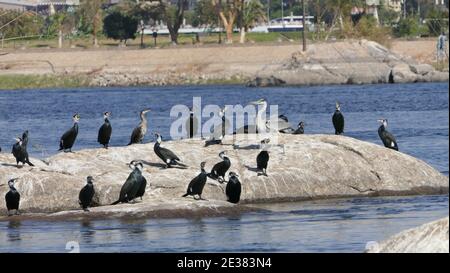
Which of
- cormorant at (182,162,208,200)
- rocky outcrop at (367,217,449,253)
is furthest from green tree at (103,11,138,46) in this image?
rocky outcrop at (367,217,449,253)

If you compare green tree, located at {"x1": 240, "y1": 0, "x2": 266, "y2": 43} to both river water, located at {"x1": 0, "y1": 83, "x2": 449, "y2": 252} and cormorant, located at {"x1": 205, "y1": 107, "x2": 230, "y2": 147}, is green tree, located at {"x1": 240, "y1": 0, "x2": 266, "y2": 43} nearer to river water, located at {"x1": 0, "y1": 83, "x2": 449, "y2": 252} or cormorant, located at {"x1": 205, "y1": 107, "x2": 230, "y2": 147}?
river water, located at {"x1": 0, "y1": 83, "x2": 449, "y2": 252}

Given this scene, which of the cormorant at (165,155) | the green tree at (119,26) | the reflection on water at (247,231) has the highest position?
the cormorant at (165,155)

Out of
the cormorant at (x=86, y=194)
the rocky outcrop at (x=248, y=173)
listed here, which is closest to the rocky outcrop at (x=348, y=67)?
the rocky outcrop at (x=248, y=173)

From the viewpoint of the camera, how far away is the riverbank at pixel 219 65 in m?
101

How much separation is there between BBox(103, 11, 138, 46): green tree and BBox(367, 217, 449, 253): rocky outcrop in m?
116

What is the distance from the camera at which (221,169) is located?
2545 centimetres

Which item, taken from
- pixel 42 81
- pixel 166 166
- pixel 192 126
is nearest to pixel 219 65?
pixel 42 81

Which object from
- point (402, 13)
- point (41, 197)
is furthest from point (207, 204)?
point (402, 13)

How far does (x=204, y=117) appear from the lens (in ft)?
170

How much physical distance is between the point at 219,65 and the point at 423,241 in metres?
103

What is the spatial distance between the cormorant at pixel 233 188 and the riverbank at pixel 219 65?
7572 centimetres

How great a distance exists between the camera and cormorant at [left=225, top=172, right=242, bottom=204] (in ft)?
81.1

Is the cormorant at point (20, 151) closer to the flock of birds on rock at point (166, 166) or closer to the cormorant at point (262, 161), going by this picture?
the flock of birds on rock at point (166, 166)
